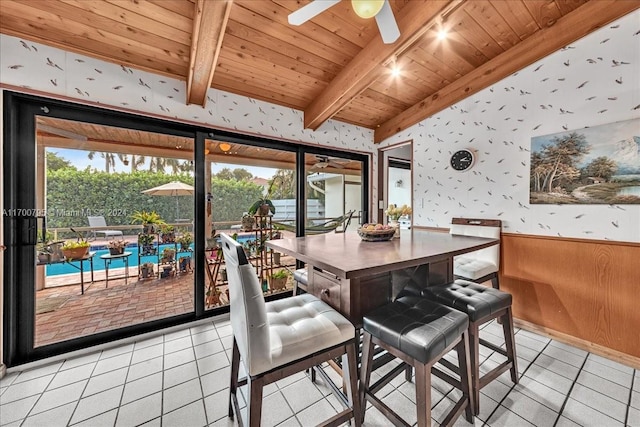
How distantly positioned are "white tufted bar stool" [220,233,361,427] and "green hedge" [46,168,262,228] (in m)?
Answer: 1.66

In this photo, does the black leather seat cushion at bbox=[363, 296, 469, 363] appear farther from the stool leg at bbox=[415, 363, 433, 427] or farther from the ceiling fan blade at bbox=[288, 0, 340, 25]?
the ceiling fan blade at bbox=[288, 0, 340, 25]

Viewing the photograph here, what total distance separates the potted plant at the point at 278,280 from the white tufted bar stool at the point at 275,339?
1857 mm

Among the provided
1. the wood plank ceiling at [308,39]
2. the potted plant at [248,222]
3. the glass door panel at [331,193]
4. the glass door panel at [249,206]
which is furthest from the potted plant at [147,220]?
the glass door panel at [331,193]

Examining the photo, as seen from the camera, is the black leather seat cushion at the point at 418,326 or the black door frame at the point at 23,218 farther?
the black door frame at the point at 23,218

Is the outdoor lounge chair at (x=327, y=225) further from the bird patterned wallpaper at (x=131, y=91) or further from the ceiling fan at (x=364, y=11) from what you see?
the ceiling fan at (x=364, y=11)

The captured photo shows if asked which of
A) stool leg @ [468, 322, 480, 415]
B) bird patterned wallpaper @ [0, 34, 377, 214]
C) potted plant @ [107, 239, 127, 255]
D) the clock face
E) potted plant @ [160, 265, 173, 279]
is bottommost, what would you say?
stool leg @ [468, 322, 480, 415]

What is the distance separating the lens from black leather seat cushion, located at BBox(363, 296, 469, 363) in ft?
4.00

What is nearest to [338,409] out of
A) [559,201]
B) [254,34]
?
[559,201]

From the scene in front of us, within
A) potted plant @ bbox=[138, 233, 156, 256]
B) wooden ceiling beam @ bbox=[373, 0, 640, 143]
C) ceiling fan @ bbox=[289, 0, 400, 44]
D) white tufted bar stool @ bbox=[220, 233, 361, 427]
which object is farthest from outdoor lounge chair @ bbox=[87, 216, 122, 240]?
wooden ceiling beam @ bbox=[373, 0, 640, 143]

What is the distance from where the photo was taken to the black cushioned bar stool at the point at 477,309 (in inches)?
61.6

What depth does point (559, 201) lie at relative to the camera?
246cm

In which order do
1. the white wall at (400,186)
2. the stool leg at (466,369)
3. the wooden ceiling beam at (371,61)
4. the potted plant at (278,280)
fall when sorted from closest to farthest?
the stool leg at (466,369), the wooden ceiling beam at (371,61), the potted plant at (278,280), the white wall at (400,186)

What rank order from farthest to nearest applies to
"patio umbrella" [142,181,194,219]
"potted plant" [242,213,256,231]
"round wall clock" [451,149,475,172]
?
"potted plant" [242,213,256,231] < "round wall clock" [451,149,475,172] < "patio umbrella" [142,181,194,219]

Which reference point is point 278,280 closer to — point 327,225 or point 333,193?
point 327,225
